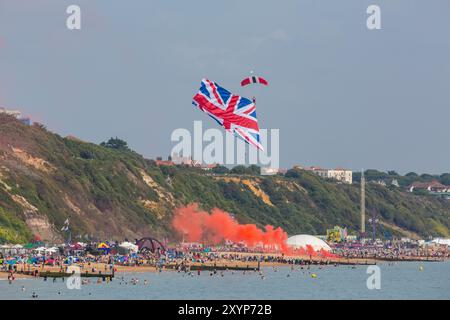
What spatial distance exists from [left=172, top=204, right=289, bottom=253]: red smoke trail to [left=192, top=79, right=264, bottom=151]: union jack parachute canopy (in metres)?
85.1

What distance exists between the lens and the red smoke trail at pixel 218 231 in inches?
7065

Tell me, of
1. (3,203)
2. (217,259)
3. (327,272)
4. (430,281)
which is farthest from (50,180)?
(430,281)

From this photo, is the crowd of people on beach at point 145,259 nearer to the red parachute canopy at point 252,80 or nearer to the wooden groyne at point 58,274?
the wooden groyne at point 58,274

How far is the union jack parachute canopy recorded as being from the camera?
86.8 metres

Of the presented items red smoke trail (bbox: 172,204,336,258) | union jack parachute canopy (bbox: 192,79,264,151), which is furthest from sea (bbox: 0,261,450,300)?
red smoke trail (bbox: 172,204,336,258)

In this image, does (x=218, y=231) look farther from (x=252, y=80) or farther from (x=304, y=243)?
(x=252, y=80)

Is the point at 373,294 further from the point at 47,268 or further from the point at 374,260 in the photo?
the point at 374,260

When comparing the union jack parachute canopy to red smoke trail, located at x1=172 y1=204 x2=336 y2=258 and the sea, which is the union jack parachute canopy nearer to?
Answer: the sea

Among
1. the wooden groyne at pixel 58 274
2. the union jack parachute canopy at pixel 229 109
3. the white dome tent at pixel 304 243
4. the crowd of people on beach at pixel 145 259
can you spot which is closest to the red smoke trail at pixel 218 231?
the white dome tent at pixel 304 243

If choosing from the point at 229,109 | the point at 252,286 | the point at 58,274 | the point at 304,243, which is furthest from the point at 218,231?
the point at 229,109

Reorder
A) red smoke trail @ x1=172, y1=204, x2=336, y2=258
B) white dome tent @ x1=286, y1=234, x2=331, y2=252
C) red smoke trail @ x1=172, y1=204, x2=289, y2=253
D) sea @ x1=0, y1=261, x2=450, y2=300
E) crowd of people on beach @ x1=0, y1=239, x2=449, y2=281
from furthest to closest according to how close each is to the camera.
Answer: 1. red smoke trail @ x1=172, y1=204, x2=289, y2=253
2. red smoke trail @ x1=172, y1=204, x2=336, y2=258
3. white dome tent @ x1=286, y1=234, x2=331, y2=252
4. crowd of people on beach @ x1=0, y1=239, x2=449, y2=281
5. sea @ x1=0, y1=261, x2=450, y2=300

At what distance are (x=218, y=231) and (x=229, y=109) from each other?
97229 mm

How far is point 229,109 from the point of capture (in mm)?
89000

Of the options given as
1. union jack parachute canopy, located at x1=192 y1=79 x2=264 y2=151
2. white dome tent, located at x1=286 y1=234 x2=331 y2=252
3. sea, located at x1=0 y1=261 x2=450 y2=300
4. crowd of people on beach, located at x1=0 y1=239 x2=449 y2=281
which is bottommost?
sea, located at x1=0 y1=261 x2=450 y2=300
